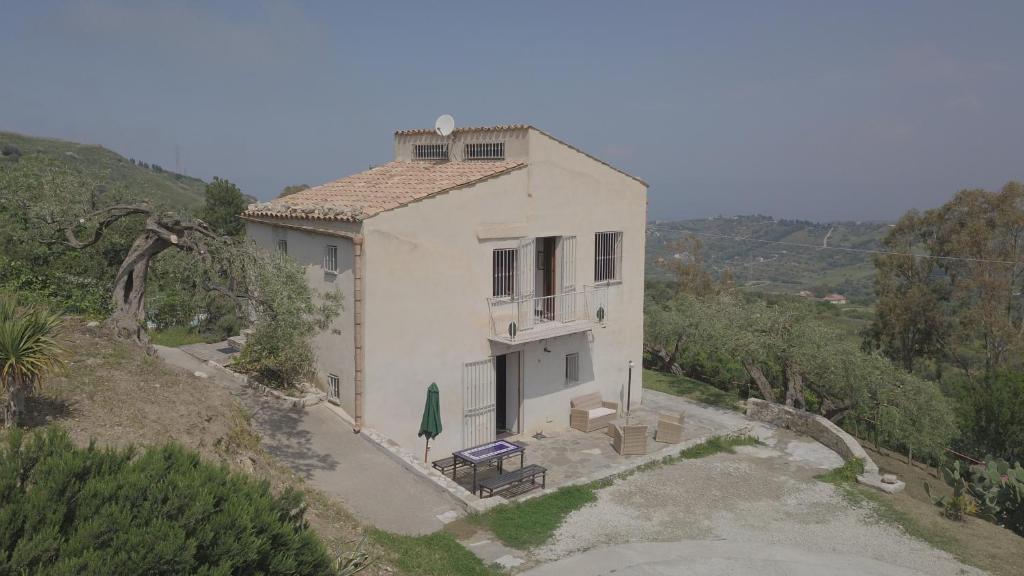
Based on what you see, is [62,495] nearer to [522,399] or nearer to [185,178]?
[522,399]

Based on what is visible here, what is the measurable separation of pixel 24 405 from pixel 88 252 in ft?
53.8

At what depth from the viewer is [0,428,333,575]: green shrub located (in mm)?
4898

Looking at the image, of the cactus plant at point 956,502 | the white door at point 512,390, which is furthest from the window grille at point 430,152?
the cactus plant at point 956,502

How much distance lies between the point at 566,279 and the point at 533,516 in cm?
683

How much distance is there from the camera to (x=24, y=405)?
8383mm

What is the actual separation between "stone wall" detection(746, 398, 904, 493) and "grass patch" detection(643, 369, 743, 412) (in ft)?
3.04

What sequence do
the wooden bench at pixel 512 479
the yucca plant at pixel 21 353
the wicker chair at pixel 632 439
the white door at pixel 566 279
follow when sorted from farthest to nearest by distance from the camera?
1. the white door at pixel 566 279
2. the wicker chair at pixel 632 439
3. the wooden bench at pixel 512 479
4. the yucca plant at pixel 21 353

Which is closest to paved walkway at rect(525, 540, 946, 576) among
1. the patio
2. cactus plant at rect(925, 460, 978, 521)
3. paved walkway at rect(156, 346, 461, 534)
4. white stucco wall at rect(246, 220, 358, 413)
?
paved walkway at rect(156, 346, 461, 534)

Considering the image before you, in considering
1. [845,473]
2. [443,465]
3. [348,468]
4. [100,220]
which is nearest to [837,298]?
[845,473]

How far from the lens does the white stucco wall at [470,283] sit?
45.7 ft

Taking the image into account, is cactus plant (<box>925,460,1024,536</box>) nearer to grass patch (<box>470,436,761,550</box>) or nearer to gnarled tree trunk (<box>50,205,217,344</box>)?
grass patch (<box>470,436,761,550</box>)

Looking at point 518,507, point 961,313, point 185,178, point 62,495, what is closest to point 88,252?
point 518,507

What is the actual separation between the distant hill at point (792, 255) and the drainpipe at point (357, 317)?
49.2m

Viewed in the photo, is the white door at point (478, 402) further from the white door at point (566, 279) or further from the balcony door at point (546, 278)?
the white door at point (566, 279)
